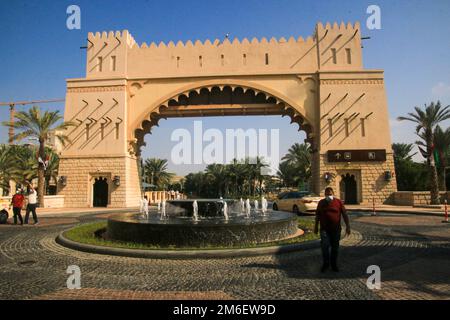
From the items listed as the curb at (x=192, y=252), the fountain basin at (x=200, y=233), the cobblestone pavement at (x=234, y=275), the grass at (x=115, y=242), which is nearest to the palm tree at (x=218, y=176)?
the grass at (x=115, y=242)

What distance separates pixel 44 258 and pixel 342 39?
26137 millimetres

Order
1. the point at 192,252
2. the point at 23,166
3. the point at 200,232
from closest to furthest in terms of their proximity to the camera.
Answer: the point at 192,252, the point at 200,232, the point at 23,166

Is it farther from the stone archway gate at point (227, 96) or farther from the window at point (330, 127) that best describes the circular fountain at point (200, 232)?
the window at point (330, 127)

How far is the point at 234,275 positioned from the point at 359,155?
21.5 meters

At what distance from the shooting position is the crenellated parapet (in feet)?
84.0

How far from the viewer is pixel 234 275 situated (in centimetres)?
556

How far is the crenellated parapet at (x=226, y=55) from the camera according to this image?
1008 inches

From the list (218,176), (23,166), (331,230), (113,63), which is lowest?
(331,230)

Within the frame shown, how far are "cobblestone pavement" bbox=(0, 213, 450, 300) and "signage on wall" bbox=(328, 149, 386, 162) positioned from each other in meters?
16.4

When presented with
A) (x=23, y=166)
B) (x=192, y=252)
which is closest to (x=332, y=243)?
(x=192, y=252)

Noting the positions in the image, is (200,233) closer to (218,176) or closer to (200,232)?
(200,232)
